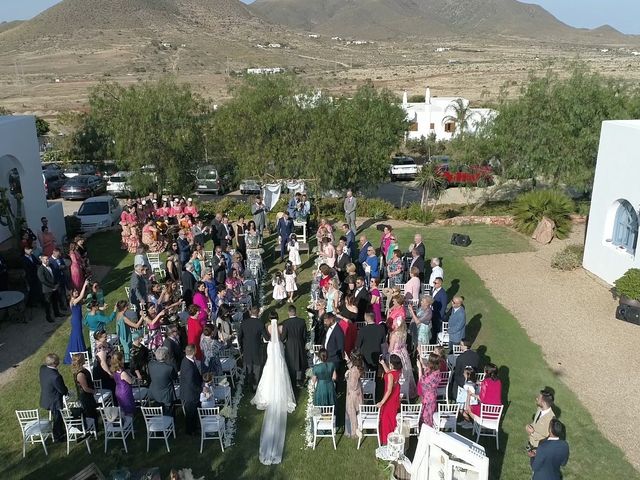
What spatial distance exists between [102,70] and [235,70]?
22.1 meters

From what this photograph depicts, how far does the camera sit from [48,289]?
1315 centimetres

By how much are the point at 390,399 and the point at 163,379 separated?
3.38 meters

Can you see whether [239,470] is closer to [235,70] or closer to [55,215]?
[55,215]

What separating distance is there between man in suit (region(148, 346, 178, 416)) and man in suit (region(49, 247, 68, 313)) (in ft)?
19.4

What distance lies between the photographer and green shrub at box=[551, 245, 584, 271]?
16.2 m

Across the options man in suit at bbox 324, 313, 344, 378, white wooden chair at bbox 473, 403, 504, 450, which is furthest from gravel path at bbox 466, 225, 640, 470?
man in suit at bbox 324, 313, 344, 378

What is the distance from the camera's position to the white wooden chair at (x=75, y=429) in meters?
8.44

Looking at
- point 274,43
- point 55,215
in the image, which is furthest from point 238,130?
point 274,43

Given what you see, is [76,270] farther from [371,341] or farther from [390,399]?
[390,399]

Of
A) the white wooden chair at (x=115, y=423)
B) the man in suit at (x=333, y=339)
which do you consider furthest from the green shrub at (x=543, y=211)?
the white wooden chair at (x=115, y=423)

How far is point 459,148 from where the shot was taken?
23.3 m

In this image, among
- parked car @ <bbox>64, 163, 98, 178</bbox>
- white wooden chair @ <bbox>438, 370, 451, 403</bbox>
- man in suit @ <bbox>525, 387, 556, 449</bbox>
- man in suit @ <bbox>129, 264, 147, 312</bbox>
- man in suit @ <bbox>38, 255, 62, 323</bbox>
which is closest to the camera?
man in suit @ <bbox>525, 387, 556, 449</bbox>

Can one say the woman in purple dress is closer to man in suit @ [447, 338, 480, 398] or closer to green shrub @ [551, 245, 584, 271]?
man in suit @ [447, 338, 480, 398]

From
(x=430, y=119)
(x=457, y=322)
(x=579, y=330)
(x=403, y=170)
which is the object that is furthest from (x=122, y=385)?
(x=430, y=119)
